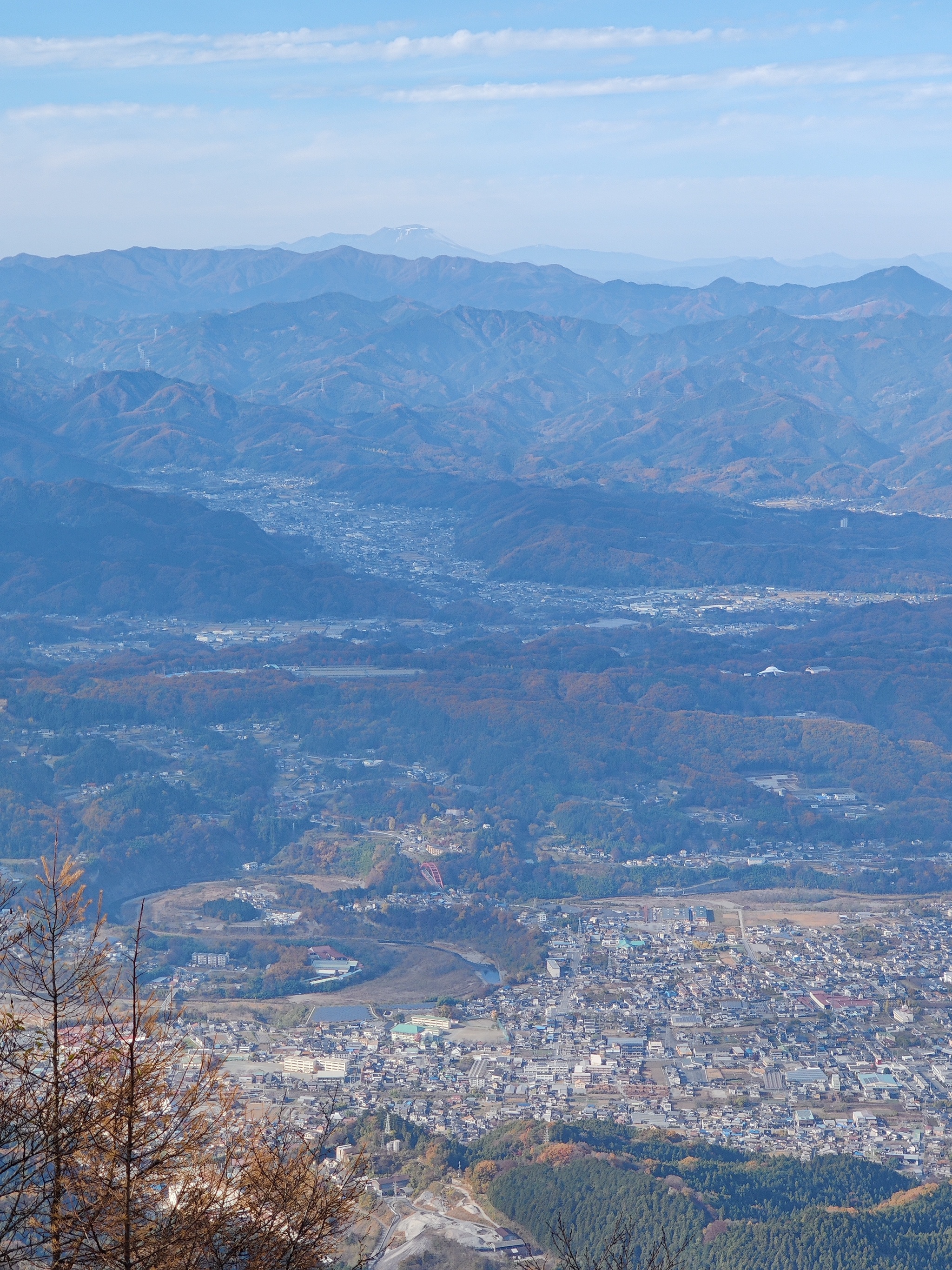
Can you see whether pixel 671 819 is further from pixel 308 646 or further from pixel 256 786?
pixel 308 646

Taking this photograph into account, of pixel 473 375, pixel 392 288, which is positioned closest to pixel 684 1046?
pixel 473 375

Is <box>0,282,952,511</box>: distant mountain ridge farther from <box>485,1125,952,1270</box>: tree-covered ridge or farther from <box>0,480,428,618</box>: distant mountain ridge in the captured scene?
<box>485,1125,952,1270</box>: tree-covered ridge

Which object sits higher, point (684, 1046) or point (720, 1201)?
point (720, 1201)

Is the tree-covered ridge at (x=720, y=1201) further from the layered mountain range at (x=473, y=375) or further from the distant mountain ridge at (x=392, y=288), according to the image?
the distant mountain ridge at (x=392, y=288)

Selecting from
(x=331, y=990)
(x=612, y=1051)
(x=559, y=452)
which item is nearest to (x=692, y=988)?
(x=612, y=1051)

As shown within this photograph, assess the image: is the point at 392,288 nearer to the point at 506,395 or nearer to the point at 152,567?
the point at 506,395

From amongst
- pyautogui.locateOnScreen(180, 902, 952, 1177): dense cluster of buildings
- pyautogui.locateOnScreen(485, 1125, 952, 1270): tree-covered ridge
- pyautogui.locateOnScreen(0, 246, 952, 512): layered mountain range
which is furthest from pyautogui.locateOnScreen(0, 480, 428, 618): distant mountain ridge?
pyautogui.locateOnScreen(485, 1125, 952, 1270): tree-covered ridge
